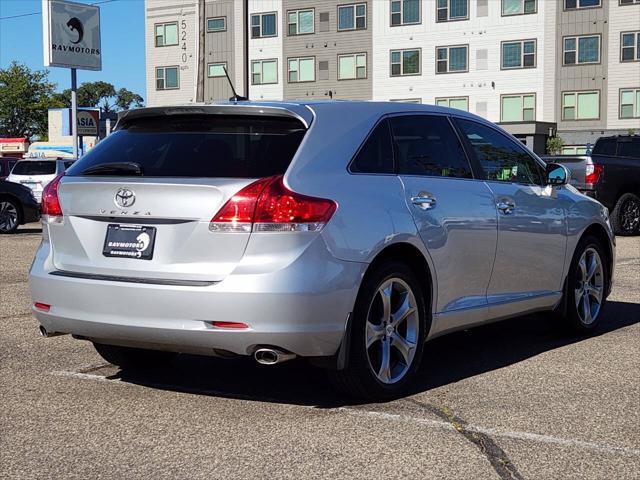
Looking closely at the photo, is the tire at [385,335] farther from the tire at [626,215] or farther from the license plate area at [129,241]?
the tire at [626,215]

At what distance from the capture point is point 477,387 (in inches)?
214

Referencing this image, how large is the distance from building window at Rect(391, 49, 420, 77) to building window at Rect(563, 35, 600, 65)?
7888 millimetres

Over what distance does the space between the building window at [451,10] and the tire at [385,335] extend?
152 ft

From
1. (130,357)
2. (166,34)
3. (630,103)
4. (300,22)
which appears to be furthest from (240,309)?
(166,34)

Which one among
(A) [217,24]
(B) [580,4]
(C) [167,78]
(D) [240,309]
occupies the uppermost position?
(A) [217,24]

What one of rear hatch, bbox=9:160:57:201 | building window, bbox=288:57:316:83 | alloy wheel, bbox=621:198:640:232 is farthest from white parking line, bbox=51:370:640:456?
building window, bbox=288:57:316:83

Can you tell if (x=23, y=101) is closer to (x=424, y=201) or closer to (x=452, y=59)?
(x=452, y=59)

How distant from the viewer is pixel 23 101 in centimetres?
8750

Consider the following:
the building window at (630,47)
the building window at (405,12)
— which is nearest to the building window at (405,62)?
the building window at (405,12)

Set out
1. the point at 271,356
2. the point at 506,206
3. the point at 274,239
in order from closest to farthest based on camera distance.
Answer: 1. the point at 274,239
2. the point at 271,356
3. the point at 506,206

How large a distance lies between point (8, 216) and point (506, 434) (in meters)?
16.3

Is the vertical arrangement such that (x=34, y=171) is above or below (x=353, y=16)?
below

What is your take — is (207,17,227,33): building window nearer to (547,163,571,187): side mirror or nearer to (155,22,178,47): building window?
(155,22,178,47): building window

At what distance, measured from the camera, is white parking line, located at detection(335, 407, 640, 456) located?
14.0 feet
